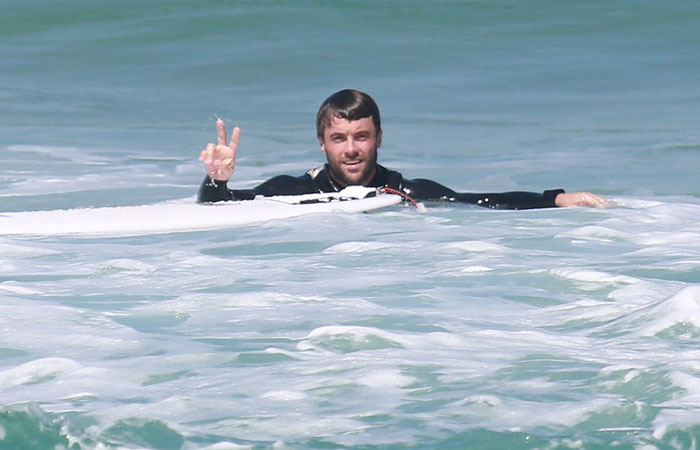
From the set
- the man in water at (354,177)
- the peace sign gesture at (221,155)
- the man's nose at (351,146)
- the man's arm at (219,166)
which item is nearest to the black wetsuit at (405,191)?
the man in water at (354,177)

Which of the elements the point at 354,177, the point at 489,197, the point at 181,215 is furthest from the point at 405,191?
the point at 181,215

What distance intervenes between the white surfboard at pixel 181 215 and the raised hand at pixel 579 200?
97 centimetres

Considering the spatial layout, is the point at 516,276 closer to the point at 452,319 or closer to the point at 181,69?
the point at 452,319

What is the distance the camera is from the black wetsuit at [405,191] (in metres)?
7.86

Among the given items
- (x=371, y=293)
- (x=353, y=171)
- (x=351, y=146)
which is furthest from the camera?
(x=353, y=171)

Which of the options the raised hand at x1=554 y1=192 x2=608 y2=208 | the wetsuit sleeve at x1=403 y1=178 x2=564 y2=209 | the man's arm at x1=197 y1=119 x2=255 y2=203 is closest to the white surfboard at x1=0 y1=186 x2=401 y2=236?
the man's arm at x1=197 y1=119 x2=255 y2=203

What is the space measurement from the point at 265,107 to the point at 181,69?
10.8 ft

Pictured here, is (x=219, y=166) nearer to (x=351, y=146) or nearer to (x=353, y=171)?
(x=351, y=146)

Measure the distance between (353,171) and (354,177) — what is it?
0.05 m

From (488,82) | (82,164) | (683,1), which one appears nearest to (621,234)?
(82,164)

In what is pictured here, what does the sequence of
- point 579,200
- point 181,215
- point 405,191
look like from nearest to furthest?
point 181,215, point 579,200, point 405,191

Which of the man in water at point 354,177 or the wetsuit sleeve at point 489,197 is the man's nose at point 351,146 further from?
the wetsuit sleeve at point 489,197

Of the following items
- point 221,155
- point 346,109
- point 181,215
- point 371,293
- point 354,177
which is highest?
point 346,109

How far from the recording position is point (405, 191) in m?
8.12
